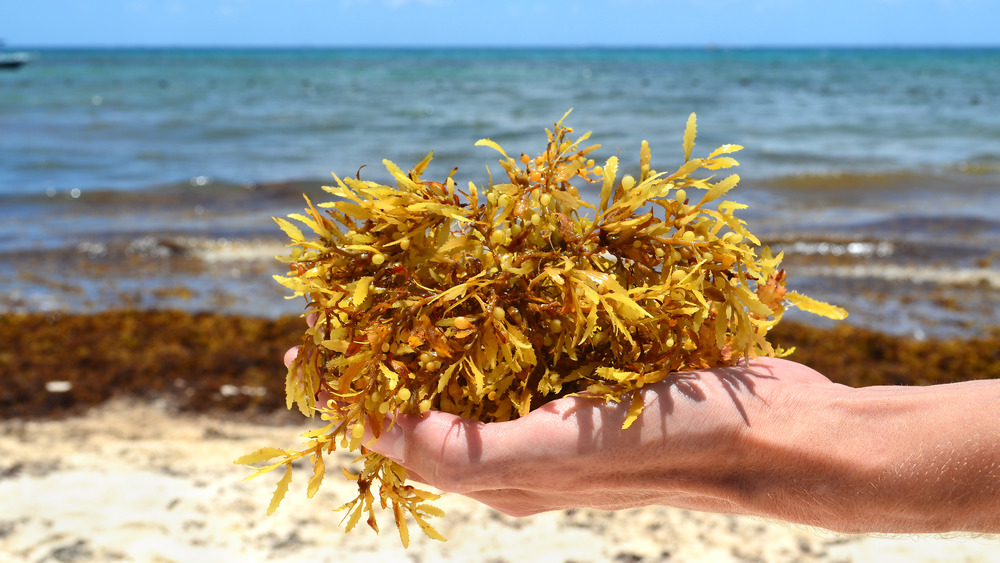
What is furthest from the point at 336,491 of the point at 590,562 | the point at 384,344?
the point at 384,344

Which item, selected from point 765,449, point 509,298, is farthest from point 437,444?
point 765,449

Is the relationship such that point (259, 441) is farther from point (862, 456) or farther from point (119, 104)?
point (119, 104)

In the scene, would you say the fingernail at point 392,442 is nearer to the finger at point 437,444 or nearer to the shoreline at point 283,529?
the finger at point 437,444

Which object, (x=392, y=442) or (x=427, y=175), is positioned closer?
(x=392, y=442)

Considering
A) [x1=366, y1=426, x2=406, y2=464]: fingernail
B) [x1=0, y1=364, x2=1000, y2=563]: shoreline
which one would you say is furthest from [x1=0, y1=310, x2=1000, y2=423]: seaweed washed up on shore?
[x1=366, y1=426, x2=406, y2=464]: fingernail

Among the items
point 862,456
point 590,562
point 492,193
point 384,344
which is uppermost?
point 492,193

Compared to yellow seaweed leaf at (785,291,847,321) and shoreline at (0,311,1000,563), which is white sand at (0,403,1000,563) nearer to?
shoreline at (0,311,1000,563)

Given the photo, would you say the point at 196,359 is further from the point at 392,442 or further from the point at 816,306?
the point at 816,306
